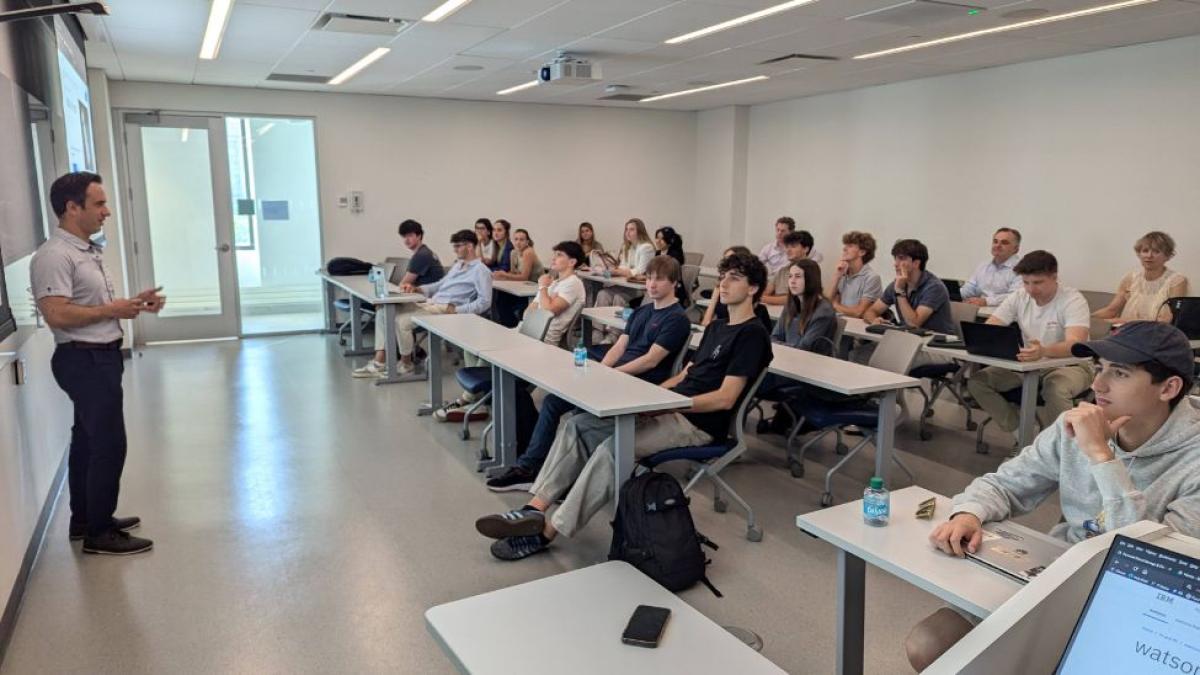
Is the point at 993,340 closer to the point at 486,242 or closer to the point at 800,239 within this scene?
the point at 800,239

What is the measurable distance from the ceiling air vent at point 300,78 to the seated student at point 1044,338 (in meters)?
6.57

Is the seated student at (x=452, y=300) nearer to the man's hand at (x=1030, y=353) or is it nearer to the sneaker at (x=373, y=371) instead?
the sneaker at (x=373, y=371)

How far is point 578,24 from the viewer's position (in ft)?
17.8

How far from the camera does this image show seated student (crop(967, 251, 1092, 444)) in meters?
4.49

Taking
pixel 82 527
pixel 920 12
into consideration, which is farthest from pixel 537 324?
pixel 920 12

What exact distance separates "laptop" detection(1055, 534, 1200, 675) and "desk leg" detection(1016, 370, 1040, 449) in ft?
11.0

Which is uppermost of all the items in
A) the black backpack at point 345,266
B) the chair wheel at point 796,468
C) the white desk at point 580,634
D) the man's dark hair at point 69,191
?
the man's dark hair at point 69,191

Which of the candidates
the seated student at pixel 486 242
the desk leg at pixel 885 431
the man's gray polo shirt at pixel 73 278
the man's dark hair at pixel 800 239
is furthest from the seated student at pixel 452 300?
the desk leg at pixel 885 431

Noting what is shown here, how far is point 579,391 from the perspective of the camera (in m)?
3.45

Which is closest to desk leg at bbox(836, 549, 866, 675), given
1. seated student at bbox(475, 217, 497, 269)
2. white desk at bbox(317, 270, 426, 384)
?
white desk at bbox(317, 270, 426, 384)

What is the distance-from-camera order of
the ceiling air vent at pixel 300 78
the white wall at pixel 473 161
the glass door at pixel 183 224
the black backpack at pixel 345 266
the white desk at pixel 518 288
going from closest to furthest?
1. the white desk at pixel 518 288
2. the ceiling air vent at pixel 300 78
3. the glass door at pixel 183 224
4. the black backpack at pixel 345 266
5. the white wall at pixel 473 161

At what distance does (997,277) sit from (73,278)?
6.50 metres

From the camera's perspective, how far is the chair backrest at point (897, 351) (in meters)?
4.23

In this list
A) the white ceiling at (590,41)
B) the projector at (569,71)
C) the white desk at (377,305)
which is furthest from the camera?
the white desk at (377,305)
